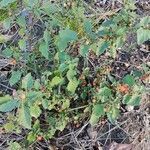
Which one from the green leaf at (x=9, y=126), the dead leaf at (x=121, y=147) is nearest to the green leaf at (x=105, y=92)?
the dead leaf at (x=121, y=147)

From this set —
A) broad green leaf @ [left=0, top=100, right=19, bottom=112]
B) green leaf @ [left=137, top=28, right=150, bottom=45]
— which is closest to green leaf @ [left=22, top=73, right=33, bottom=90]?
broad green leaf @ [left=0, top=100, right=19, bottom=112]

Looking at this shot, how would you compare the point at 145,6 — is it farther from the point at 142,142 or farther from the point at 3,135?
Result: the point at 3,135

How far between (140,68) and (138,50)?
0.51 feet

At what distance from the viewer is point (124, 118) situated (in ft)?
6.55

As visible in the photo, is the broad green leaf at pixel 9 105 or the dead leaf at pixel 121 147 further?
the dead leaf at pixel 121 147

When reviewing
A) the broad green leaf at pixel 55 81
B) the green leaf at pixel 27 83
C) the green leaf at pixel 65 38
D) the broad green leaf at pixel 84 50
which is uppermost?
the green leaf at pixel 65 38

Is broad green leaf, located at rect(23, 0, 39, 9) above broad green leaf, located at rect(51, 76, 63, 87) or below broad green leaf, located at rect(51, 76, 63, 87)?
above

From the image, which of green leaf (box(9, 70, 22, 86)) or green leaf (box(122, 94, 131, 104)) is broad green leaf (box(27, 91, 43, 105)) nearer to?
green leaf (box(9, 70, 22, 86))

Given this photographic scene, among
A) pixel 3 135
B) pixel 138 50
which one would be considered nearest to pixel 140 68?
pixel 138 50

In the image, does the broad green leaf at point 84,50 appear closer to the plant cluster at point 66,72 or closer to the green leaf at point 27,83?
the plant cluster at point 66,72

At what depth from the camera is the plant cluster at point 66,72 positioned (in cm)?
165

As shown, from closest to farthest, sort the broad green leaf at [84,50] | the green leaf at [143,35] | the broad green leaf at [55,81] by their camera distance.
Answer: the green leaf at [143,35], the broad green leaf at [84,50], the broad green leaf at [55,81]

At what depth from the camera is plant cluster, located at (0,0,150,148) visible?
1.65 m

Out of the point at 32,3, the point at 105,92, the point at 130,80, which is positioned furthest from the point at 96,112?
the point at 32,3
